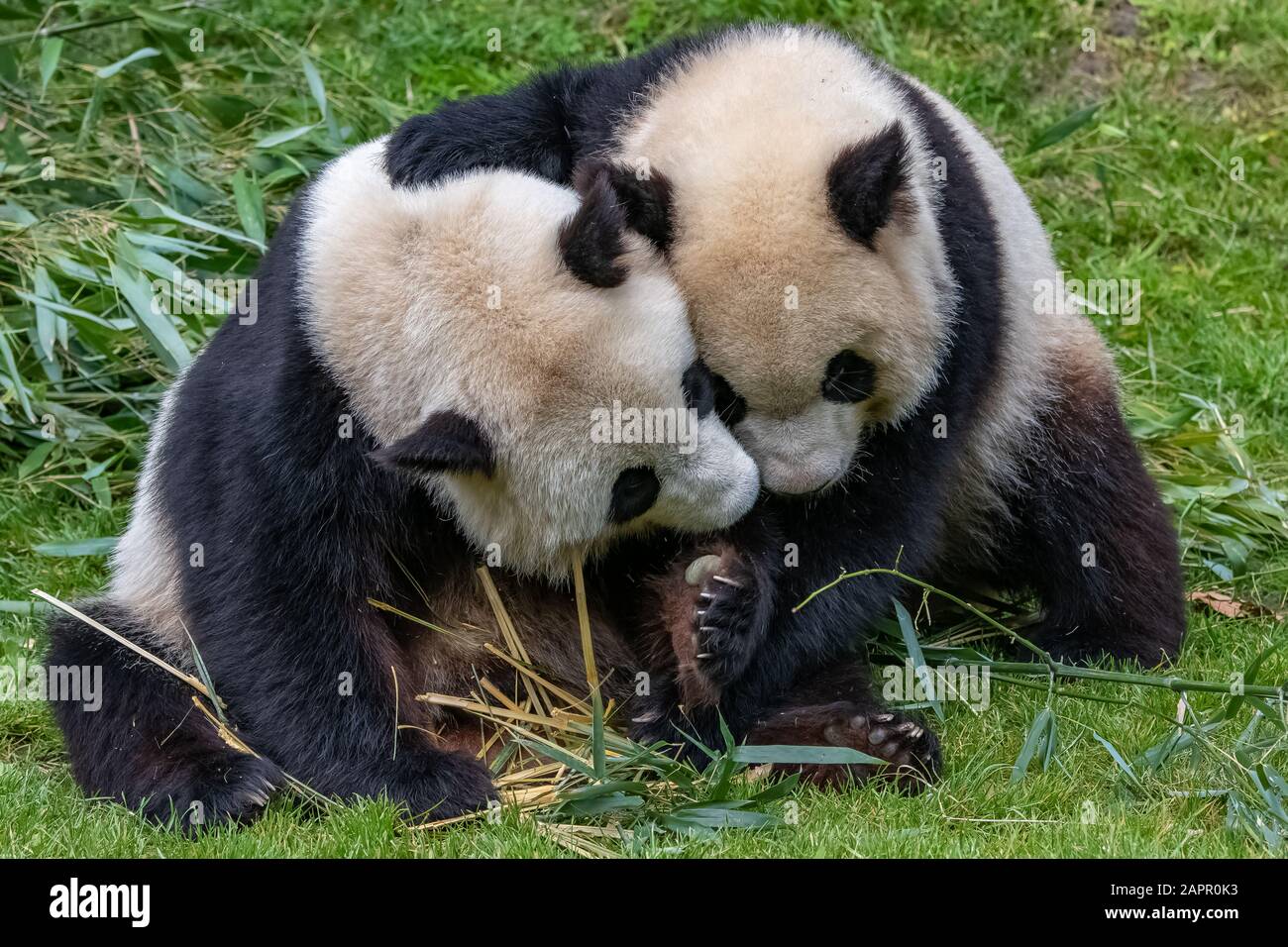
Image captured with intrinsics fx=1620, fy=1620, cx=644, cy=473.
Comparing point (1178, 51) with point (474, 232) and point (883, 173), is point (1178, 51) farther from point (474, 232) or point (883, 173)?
point (474, 232)

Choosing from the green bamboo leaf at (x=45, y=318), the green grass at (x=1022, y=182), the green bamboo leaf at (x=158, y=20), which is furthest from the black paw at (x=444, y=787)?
the green bamboo leaf at (x=158, y=20)

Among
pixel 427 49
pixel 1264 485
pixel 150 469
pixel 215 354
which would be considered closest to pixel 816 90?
pixel 215 354

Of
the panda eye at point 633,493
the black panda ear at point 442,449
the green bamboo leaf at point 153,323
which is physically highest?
the green bamboo leaf at point 153,323

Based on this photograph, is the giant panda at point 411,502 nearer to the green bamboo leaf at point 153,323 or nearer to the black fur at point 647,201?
the black fur at point 647,201

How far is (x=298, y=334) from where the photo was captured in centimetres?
457

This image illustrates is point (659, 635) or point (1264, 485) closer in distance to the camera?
point (659, 635)

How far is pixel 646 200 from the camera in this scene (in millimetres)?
4539

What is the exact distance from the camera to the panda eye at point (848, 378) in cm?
464

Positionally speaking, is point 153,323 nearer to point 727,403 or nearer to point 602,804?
point 727,403

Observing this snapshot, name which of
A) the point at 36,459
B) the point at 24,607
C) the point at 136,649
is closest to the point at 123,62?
the point at 36,459

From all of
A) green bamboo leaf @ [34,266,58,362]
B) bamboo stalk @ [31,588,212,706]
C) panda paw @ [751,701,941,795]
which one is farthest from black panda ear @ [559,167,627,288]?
green bamboo leaf @ [34,266,58,362]

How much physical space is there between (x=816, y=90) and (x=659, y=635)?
1.73 m

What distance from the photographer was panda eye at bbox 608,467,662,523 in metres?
4.38

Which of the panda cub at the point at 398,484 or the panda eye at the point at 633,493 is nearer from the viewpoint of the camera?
the panda cub at the point at 398,484
